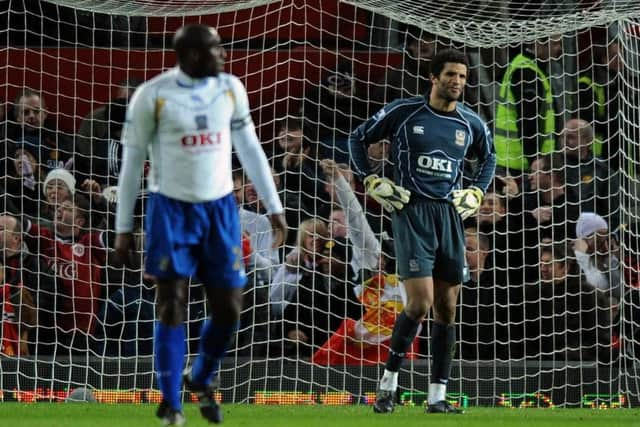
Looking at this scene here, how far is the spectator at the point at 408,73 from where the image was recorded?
11516 mm

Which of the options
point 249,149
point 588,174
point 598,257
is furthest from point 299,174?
→ point 249,149

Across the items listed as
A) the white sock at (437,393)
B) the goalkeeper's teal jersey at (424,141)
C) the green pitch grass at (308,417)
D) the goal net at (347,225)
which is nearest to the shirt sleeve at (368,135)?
the goalkeeper's teal jersey at (424,141)

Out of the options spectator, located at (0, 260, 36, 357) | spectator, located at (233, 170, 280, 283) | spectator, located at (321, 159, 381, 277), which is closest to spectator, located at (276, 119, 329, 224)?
spectator, located at (321, 159, 381, 277)

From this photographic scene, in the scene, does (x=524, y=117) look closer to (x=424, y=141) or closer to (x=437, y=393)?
(x=424, y=141)

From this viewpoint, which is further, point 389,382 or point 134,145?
point 389,382

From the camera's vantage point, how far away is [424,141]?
27.3 feet

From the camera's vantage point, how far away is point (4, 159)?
10.7 metres

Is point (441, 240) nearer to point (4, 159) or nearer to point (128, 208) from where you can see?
point (128, 208)

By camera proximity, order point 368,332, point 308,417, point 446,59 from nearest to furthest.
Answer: point 308,417, point 446,59, point 368,332

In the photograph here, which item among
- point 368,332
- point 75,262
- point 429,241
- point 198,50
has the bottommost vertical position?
point 368,332

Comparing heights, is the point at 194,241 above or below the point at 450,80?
below

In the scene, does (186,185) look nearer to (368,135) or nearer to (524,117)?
(368,135)

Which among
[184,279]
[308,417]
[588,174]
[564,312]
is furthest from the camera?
[588,174]

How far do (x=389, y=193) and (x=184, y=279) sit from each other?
2.15m
